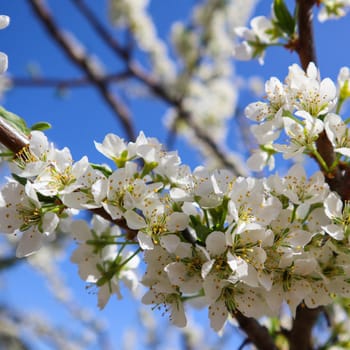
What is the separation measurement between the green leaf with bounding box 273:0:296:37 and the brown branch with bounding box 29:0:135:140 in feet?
8.47

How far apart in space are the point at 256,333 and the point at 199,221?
381mm

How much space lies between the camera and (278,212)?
76cm

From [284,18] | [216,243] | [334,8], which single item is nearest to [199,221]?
[216,243]

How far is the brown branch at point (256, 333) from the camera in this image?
0.99 metres

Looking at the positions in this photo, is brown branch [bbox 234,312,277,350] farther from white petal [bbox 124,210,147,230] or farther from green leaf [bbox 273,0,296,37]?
green leaf [bbox 273,0,296,37]

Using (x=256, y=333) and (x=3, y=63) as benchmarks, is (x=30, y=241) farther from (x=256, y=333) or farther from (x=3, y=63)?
(x=256, y=333)

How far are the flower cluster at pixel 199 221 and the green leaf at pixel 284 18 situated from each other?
52cm

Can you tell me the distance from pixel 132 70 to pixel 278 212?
11.7 feet

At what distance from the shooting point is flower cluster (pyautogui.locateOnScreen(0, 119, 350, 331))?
0.73 metres

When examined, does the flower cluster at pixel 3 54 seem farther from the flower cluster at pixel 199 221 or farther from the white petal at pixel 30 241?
the white petal at pixel 30 241

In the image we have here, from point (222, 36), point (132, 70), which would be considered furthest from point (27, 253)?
point (222, 36)

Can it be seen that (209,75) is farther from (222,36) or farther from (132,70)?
(132,70)

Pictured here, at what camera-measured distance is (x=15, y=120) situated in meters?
0.82

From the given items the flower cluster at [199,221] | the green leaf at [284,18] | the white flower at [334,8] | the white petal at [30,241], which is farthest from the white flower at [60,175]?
the white flower at [334,8]
